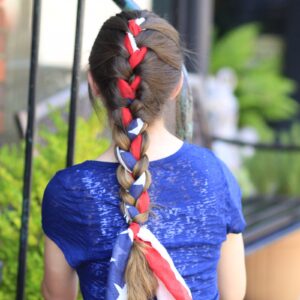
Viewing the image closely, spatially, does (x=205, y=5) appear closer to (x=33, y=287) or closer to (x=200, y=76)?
(x=200, y=76)

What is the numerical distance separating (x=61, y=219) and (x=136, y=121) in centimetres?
28

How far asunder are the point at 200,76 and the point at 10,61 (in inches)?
77.7

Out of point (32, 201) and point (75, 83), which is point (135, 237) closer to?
point (75, 83)

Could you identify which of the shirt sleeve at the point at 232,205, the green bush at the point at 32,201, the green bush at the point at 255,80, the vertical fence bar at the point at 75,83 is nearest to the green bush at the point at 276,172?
the green bush at the point at 255,80

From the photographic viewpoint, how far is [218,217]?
1.83 m

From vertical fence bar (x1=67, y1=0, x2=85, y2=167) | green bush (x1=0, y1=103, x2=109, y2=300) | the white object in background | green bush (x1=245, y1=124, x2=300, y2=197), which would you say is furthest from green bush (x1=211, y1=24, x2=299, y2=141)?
vertical fence bar (x1=67, y1=0, x2=85, y2=167)

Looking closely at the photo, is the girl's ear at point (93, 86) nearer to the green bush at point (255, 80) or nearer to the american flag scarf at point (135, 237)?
the american flag scarf at point (135, 237)

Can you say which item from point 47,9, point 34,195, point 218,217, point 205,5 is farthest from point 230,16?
point 218,217

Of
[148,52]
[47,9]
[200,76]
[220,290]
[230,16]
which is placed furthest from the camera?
[230,16]

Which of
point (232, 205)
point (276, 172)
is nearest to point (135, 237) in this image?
point (232, 205)

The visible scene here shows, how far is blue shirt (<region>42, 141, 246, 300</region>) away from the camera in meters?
1.75

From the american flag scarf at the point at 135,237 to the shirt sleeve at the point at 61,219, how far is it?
13 cm

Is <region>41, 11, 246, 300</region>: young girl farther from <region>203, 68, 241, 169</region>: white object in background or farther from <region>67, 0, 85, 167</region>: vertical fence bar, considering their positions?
<region>203, 68, 241, 169</region>: white object in background

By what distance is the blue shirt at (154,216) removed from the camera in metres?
1.75
